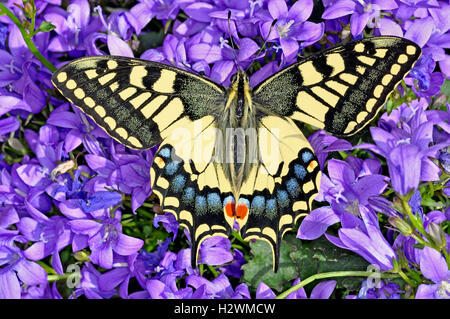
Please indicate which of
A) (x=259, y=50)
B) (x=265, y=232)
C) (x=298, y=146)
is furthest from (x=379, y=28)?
(x=265, y=232)

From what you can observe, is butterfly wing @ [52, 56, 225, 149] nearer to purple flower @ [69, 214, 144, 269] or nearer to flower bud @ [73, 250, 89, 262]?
purple flower @ [69, 214, 144, 269]

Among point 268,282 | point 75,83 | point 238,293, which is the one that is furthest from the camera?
point 268,282

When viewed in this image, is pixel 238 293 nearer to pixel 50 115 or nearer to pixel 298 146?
pixel 298 146

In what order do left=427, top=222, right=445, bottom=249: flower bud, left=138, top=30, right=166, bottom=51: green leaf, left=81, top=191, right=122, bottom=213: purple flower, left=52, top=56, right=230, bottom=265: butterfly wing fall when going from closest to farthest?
left=427, top=222, right=445, bottom=249: flower bud, left=52, top=56, right=230, bottom=265: butterfly wing, left=81, top=191, right=122, bottom=213: purple flower, left=138, top=30, right=166, bottom=51: green leaf

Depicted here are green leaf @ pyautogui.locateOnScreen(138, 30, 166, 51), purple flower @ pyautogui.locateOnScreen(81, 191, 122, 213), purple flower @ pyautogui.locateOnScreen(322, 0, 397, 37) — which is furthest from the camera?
green leaf @ pyautogui.locateOnScreen(138, 30, 166, 51)

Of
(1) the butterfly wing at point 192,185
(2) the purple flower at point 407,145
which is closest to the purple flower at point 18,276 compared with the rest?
(1) the butterfly wing at point 192,185

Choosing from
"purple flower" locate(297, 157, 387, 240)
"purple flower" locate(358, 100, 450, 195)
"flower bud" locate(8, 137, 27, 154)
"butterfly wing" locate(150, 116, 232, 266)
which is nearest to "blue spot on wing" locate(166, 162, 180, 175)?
"butterfly wing" locate(150, 116, 232, 266)

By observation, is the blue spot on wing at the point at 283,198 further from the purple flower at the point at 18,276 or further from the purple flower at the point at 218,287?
the purple flower at the point at 18,276
